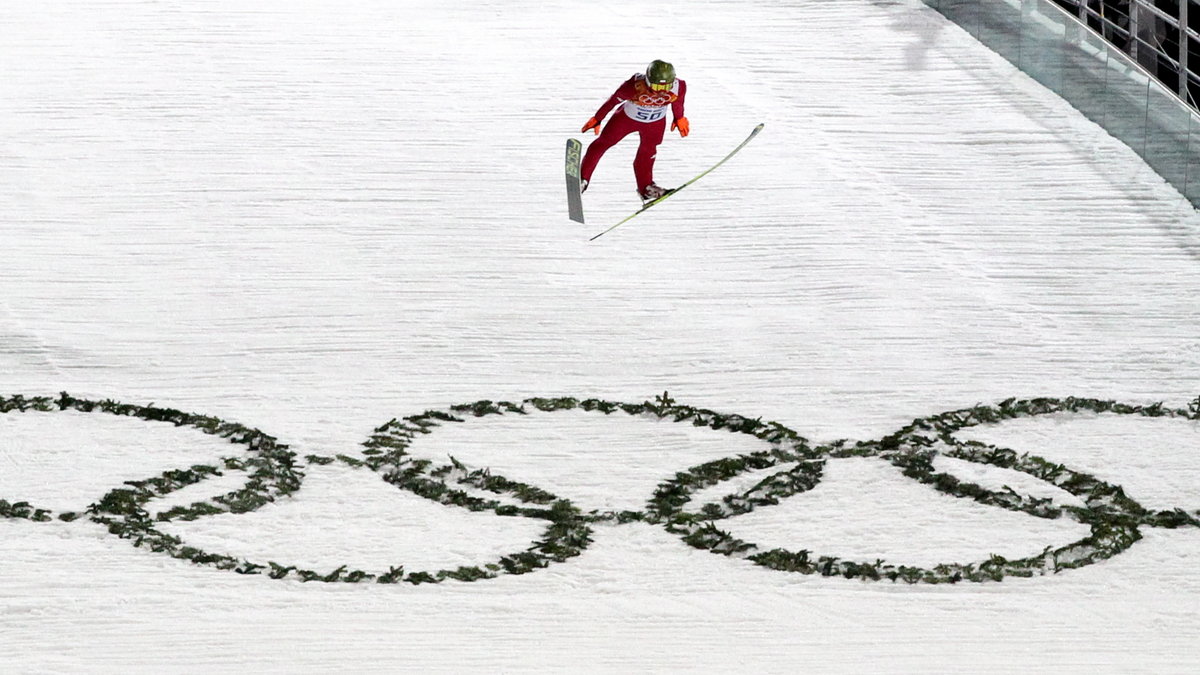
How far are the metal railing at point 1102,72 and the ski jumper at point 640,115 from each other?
3341 millimetres

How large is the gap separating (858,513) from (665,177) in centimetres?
431

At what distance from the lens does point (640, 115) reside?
1015 centimetres

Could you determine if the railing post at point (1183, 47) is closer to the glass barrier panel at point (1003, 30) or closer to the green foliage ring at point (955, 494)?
the glass barrier panel at point (1003, 30)

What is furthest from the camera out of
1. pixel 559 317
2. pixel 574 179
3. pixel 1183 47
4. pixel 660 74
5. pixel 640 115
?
pixel 1183 47

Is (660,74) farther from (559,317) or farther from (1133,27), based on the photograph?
(1133,27)

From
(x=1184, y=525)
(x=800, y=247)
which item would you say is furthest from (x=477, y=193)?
(x=1184, y=525)

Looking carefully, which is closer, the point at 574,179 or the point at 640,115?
the point at 640,115

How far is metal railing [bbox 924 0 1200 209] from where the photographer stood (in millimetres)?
11245

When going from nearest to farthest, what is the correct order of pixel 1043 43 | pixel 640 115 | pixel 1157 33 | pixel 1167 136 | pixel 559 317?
pixel 559 317 < pixel 640 115 < pixel 1167 136 < pixel 1043 43 < pixel 1157 33

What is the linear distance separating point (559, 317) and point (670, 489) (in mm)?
2140

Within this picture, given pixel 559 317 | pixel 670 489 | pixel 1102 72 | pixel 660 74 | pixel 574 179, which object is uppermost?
pixel 660 74

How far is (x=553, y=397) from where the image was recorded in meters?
8.81

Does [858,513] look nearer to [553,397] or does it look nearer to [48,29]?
[553,397]

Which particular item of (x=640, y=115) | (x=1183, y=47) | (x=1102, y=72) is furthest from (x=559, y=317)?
(x=1183, y=47)
